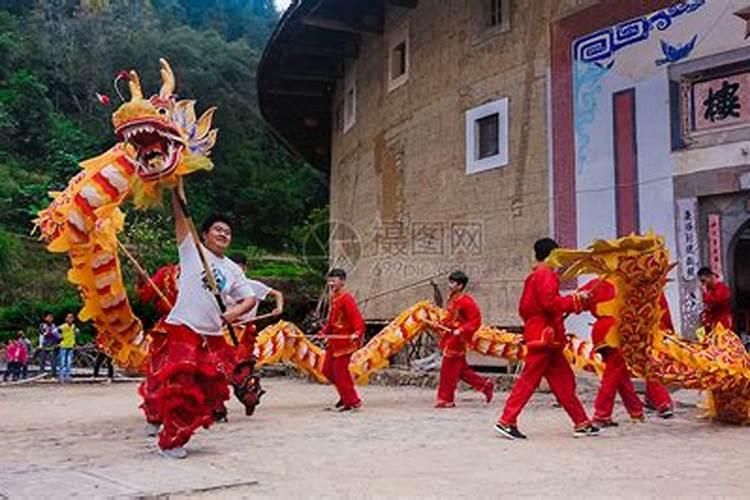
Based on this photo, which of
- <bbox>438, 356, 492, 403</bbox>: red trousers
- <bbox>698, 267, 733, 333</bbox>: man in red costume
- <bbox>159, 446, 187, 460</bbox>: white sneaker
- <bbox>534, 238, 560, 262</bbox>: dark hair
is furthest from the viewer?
<bbox>438, 356, 492, 403</bbox>: red trousers

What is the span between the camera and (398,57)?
58.7 feet

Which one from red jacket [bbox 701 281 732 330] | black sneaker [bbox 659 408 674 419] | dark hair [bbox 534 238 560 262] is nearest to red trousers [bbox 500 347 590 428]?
dark hair [bbox 534 238 560 262]

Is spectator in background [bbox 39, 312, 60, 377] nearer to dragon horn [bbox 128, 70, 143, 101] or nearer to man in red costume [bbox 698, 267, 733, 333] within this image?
dragon horn [bbox 128, 70, 143, 101]

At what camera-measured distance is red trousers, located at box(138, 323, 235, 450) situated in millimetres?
5902

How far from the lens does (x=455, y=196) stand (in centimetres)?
1534

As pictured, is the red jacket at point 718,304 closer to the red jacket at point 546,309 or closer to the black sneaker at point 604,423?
the black sneaker at point 604,423

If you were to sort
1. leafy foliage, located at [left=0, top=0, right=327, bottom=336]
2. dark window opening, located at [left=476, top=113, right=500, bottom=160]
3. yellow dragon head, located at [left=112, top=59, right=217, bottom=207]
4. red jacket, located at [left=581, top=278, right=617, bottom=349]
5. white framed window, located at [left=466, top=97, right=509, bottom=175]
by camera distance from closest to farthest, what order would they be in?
1. yellow dragon head, located at [left=112, top=59, right=217, bottom=207]
2. red jacket, located at [left=581, top=278, right=617, bottom=349]
3. white framed window, located at [left=466, top=97, right=509, bottom=175]
4. dark window opening, located at [left=476, top=113, right=500, bottom=160]
5. leafy foliage, located at [left=0, top=0, right=327, bottom=336]

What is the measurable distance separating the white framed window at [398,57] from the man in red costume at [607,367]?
10.2 metres

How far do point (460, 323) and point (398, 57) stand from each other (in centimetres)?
904

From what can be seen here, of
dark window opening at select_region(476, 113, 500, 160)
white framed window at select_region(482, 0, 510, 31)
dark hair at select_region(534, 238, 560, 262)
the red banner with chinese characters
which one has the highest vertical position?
white framed window at select_region(482, 0, 510, 31)

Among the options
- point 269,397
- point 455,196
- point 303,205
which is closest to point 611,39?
point 455,196

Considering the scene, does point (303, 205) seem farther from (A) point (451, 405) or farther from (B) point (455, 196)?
(A) point (451, 405)

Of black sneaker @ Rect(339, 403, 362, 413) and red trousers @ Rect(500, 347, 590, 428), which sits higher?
red trousers @ Rect(500, 347, 590, 428)

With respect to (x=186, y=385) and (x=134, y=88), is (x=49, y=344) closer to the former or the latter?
(x=134, y=88)
